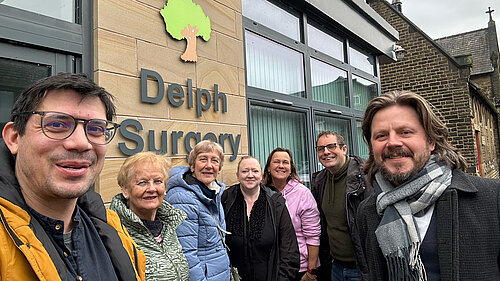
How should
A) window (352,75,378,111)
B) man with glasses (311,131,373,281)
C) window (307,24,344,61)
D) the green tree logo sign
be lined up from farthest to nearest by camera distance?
window (352,75,378,111) < window (307,24,344,61) < the green tree logo sign < man with glasses (311,131,373,281)

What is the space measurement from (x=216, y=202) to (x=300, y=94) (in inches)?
129

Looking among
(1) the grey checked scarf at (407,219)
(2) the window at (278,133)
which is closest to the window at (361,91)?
(2) the window at (278,133)

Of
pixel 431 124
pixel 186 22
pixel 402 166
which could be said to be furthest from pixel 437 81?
pixel 402 166

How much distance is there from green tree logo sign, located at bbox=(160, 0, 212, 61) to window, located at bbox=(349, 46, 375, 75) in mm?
4169

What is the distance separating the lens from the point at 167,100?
3184 millimetres

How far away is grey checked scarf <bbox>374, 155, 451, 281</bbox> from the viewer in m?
1.53

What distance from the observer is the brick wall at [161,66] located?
2736 mm

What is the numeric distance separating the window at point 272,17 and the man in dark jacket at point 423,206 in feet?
10.5

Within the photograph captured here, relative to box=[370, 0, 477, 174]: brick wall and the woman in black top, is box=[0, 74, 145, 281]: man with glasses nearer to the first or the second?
the woman in black top

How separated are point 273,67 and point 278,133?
1.00 metres

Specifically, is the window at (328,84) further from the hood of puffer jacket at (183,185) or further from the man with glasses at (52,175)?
the man with glasses at (52,175)

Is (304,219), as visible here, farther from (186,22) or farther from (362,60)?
(362,60)

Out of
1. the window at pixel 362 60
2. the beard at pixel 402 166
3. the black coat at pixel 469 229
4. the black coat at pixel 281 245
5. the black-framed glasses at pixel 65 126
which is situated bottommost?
the black coat at pixel 281 245

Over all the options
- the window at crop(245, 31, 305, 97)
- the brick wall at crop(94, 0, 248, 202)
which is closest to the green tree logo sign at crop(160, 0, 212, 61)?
the brick wall at crop(94, 0, 248, 202)
